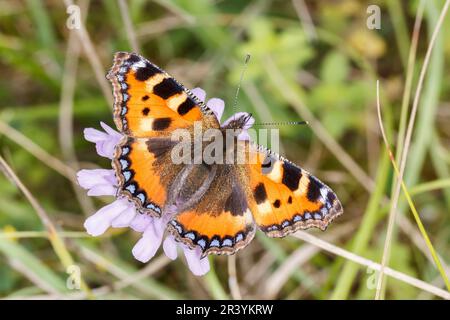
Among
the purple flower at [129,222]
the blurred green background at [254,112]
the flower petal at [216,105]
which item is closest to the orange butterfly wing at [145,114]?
the purple flower at [129,222]

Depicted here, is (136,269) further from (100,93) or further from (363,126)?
(363,126)

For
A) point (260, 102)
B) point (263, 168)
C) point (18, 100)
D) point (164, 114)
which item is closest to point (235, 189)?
point (263, 168)

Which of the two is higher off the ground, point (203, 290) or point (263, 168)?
point (263, 168)

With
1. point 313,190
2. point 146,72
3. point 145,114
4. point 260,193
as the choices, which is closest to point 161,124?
point 145,114

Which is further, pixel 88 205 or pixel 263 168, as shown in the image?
pixel 88 205

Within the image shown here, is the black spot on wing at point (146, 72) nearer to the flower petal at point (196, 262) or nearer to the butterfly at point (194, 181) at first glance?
the butterfly at point (194, 181)
